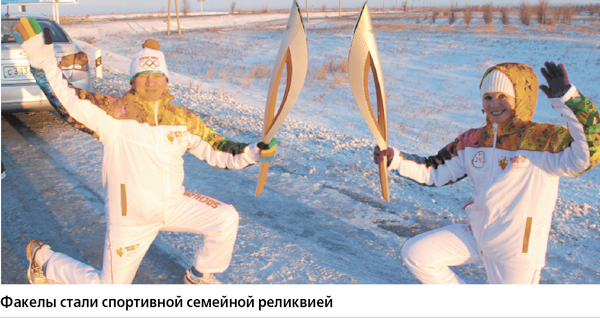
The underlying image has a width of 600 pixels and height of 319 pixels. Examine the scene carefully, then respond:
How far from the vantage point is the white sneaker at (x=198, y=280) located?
3.15m

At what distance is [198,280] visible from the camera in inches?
124

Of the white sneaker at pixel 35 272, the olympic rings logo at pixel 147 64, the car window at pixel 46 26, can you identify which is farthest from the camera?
the car window at pixel 46 26

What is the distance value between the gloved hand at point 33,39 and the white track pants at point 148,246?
3.72 ft

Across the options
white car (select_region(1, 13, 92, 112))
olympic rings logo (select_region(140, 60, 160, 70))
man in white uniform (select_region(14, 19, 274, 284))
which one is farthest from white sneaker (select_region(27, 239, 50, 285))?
white car (select_region(1, 13, 92, 112))

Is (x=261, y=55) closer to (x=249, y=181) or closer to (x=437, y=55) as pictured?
(x=437, y=55)

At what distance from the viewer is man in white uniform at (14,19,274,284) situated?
277cm

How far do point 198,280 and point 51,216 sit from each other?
2004 millimetres

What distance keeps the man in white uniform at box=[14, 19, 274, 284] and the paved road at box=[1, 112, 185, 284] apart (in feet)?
1.27

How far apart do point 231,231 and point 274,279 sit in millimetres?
517

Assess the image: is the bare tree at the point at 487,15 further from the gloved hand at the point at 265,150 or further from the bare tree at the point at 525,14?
the gloved hand at the point at 265,150

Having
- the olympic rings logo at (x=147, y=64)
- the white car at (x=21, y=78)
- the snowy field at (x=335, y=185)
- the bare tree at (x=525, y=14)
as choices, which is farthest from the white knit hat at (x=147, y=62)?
the bare tree at (x=525, y=14)

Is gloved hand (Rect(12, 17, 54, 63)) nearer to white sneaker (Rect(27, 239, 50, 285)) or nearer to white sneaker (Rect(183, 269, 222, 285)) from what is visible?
white sneaker (Rect(27, 239, 50, 285))

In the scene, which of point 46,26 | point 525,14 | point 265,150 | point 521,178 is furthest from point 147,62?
point 525,14

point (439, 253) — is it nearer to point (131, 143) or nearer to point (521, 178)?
point (521, 178)
